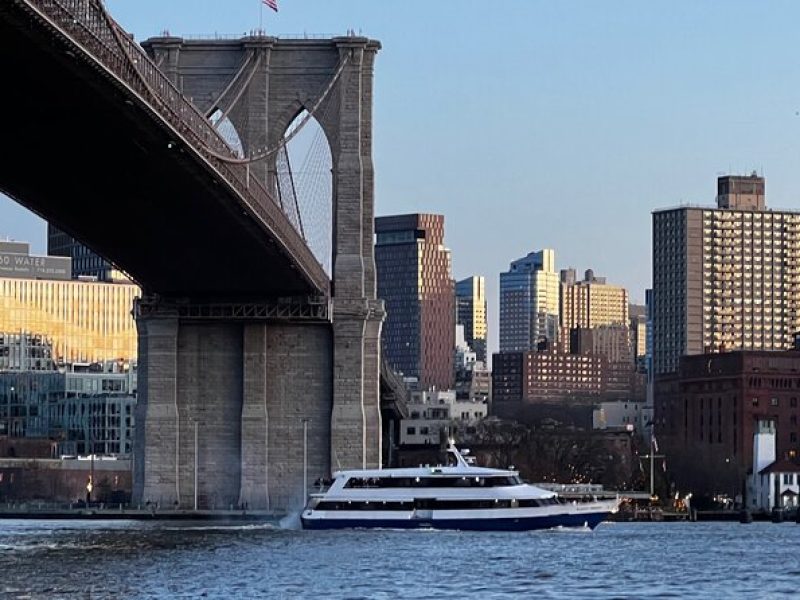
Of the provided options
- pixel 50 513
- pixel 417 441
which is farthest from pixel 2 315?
pixel 50 513

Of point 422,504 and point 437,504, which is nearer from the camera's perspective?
point 437,504

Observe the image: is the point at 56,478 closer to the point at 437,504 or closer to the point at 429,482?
the point at 429,482

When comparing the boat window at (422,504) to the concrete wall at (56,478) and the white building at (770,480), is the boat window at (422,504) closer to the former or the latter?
the white building at (770,480)

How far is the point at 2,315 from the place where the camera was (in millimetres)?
155500

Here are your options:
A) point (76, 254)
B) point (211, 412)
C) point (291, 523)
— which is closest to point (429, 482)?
point (291, 523)

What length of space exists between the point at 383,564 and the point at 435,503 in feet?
63.1

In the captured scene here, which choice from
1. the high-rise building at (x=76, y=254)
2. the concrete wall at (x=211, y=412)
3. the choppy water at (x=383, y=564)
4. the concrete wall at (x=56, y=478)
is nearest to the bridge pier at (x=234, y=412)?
the concrete wall at (x=211, y=412)

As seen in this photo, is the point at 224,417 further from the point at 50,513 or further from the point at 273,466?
the point at 50,513

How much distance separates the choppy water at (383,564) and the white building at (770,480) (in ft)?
127

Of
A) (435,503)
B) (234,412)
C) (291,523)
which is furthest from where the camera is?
(234,412)

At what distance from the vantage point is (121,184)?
2645 inches

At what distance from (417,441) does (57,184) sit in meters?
77.1

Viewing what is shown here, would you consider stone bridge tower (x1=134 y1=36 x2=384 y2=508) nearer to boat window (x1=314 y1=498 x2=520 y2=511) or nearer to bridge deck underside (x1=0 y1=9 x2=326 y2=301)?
bridge deck underside (x1=0 y1=9 x2=326 y2=301)

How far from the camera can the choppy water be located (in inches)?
1948
